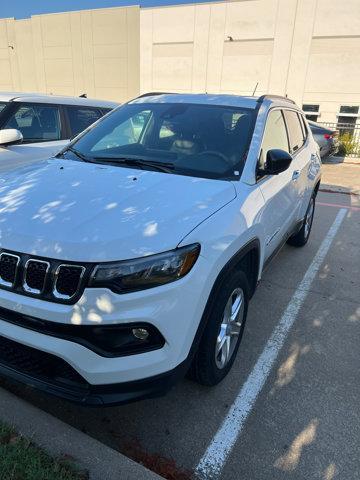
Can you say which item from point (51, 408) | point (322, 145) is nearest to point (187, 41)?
point (322, 145)

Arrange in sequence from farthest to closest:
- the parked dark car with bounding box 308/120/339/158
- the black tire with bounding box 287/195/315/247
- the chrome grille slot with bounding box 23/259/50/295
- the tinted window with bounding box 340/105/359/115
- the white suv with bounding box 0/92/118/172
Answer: the tinted window with bounding box 340/105/359/115 < the parked dark car with bounding box 308/120/339/158 < the black tire with bounding box 287/195/315/247 < the white suv with bounding box 0/92/118/172 < the chrome grille slot with bounding box 23/259/50/295

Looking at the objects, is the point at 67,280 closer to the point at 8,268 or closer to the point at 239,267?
the point at 8,268

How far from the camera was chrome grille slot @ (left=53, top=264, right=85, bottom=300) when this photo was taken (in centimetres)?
189

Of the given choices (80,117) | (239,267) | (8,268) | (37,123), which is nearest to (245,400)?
(239,267)

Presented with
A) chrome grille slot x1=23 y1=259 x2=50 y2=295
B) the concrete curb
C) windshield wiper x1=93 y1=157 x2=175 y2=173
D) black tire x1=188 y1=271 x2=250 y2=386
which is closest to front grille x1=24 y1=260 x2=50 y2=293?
chrome grille slot x1=23 y1=259 x2=50 y2=295

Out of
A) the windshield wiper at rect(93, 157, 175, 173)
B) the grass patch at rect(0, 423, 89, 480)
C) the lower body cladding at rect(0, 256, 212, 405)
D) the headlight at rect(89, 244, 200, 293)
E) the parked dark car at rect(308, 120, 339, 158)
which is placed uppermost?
the windshield wiper at rect(93, 157, 175, 173)

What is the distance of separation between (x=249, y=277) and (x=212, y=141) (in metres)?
1.10

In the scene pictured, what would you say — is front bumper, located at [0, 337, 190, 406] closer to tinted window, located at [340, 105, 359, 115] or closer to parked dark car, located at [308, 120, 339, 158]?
parked dark car, located at [308, 120, 339, 158]

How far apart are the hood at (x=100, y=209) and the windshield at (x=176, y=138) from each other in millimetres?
238

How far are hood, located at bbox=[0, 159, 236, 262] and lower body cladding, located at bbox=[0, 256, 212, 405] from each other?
0.75 feet

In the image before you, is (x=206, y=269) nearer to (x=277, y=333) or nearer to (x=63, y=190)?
(x=63, y=190)

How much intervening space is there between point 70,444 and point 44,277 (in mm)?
858

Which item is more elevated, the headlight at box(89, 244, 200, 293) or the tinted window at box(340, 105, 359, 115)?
the headlight at box(89, 244, 200, 293)

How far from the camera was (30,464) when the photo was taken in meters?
1.86
